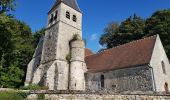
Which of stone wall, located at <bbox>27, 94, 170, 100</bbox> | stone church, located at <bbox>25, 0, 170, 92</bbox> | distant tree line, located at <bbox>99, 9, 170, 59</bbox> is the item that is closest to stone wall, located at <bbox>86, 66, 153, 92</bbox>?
stone church, located at <bbox>25, 0, 170, 92</bbox>

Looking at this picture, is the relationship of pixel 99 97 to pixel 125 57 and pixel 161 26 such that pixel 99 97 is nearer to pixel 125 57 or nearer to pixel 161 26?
pixel 125 57

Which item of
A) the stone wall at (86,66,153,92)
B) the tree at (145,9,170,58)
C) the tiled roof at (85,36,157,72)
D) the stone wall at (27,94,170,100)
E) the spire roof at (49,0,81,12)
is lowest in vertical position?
the stone wall at (27,94,170,100)

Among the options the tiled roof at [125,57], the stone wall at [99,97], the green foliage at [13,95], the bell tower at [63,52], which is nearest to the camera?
the stone wall at [99,97]

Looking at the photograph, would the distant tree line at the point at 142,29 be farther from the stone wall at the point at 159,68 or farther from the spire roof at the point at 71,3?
the spire roof at the point at 71,3

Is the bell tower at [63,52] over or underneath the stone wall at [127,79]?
over

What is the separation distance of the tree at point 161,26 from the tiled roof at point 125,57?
739 cm

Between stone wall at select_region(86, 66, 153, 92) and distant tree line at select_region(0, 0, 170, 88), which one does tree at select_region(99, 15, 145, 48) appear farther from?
stone wall at select_region(86, 66, 153, 92)

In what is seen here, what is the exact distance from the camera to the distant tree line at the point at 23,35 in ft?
65.7

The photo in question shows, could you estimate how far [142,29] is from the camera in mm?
33656

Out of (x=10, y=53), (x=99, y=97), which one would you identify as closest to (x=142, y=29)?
(x=10, y=53)

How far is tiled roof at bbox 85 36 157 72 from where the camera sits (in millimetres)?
19422

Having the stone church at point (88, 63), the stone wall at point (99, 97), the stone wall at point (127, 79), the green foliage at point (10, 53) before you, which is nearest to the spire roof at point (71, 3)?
the stone church at point (88, 63)

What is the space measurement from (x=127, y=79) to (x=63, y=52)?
9596 millimetres

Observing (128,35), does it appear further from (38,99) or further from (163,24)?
(38,99)
